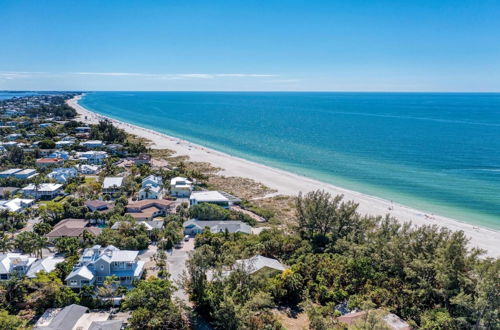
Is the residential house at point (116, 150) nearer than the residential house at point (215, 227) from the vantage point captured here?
No

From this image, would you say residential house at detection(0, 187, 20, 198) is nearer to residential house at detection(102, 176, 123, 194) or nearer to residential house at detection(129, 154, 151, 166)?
residential house at detection(102, 176, 123, 194)

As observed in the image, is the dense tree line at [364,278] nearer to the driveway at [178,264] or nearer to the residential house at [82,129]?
the driveway at [178,264]

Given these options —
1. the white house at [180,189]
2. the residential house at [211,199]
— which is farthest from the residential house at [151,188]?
the residential house at [211,199]

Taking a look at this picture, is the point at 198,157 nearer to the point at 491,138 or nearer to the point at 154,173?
the point at 154,173

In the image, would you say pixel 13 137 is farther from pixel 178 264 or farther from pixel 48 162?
pixel 178 264

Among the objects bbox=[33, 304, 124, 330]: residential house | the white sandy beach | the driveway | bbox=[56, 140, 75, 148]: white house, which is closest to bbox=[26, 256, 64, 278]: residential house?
bbox=[33, 304, 124, 330]: residential house
